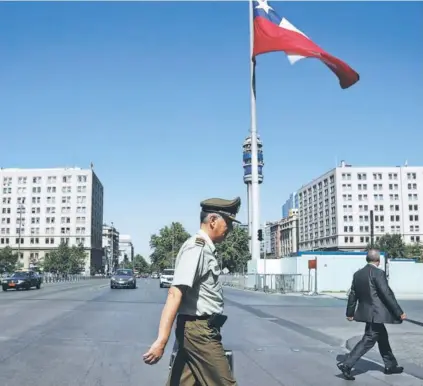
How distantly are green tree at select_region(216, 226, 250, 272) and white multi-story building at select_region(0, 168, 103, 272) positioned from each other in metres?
47.0

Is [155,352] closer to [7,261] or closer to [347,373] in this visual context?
[347,373]

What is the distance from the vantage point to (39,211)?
13800cm

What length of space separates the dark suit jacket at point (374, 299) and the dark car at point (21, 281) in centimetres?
3424

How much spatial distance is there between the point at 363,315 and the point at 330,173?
444ft

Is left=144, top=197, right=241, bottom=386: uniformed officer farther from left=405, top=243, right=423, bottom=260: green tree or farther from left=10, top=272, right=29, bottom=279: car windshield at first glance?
left=405, top=243, right=423, bottom=260: green tree

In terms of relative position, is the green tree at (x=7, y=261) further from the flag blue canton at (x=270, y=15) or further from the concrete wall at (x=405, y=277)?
the flag blue canton at (x=270, y=15)

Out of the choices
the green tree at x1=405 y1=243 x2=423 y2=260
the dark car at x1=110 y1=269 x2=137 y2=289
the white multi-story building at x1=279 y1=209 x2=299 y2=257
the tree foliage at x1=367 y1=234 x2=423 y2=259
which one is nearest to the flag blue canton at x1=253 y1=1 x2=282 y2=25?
the dark car at x1=110 y1=269 x2=137 y2=289

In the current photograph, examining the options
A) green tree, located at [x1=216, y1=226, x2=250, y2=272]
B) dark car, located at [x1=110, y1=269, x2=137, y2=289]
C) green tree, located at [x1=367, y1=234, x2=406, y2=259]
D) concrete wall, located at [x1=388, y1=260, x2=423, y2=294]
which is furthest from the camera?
green tree, located at [x1=216, y1=226, x2=250, y2=272]

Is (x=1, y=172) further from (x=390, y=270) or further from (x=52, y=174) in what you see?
(x=390, y=270)

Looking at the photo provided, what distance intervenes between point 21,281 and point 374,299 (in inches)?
1388

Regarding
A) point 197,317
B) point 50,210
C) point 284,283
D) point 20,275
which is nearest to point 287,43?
point 197,317

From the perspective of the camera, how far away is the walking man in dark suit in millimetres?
7414

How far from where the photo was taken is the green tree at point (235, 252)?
341ft

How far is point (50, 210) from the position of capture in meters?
138
